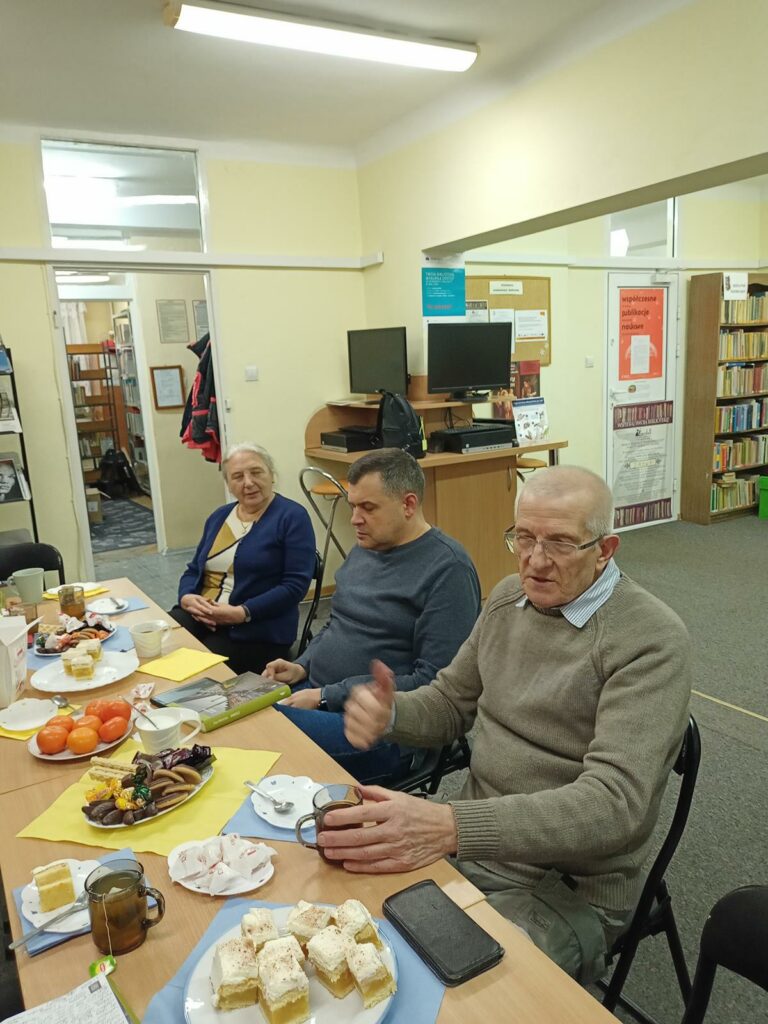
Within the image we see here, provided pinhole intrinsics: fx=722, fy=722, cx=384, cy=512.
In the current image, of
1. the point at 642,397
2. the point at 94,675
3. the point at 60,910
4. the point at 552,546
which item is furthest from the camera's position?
the point at 642,397

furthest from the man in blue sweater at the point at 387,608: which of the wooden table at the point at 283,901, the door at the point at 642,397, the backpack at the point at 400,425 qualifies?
the door at the point at 642,397

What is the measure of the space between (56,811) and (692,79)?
327 centimetres

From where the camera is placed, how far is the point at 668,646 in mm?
1273

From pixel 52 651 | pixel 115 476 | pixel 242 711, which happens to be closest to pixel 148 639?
pixel 52 651

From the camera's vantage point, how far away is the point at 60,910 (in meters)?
1.04

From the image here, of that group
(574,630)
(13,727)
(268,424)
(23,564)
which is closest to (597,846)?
(574,630)

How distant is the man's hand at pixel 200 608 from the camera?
2668 millimetres

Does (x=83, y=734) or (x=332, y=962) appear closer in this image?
(x=332, y=962)

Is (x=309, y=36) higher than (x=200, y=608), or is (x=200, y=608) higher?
(x=309, y=36)


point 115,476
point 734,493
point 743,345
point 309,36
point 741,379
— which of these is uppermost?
point 309,36

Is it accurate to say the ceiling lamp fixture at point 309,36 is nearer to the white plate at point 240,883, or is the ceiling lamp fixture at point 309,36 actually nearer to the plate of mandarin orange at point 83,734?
the plate of mandarin orange at point 83,734

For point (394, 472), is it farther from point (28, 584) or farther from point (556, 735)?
point (28, 584)

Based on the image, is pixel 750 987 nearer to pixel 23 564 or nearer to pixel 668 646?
pixel 668 646

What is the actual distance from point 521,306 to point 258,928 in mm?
4929
